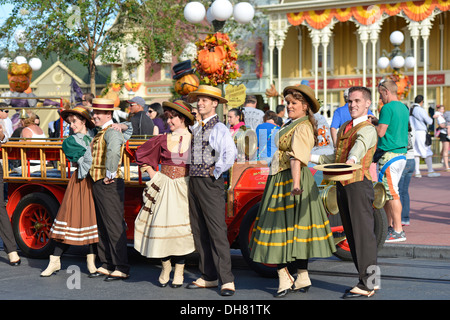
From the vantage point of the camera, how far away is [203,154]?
20.9 ft

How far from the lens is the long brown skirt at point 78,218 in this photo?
7.08 meters

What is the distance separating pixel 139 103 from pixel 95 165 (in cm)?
395

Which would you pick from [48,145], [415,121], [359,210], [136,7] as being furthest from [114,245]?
[136,7]

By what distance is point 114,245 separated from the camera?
23.1 feet

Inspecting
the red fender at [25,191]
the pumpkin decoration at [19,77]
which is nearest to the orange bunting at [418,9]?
the pumpkin decoration at [19,77]

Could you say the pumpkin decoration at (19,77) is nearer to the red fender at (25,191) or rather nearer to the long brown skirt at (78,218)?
the red fender at (25,191)

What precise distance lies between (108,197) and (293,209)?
77.0 inches

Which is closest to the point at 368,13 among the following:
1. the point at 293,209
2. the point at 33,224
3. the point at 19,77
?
the point at 19,77

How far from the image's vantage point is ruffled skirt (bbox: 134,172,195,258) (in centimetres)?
647

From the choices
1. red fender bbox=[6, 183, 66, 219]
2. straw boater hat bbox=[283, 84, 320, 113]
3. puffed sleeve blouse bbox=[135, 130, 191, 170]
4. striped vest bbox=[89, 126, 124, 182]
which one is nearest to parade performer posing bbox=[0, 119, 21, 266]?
red fender bbox=[6, 183, 66, 219]

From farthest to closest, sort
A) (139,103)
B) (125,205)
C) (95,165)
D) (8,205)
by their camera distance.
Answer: (139,103) < (8,205) < (125,205) < (95,165)
